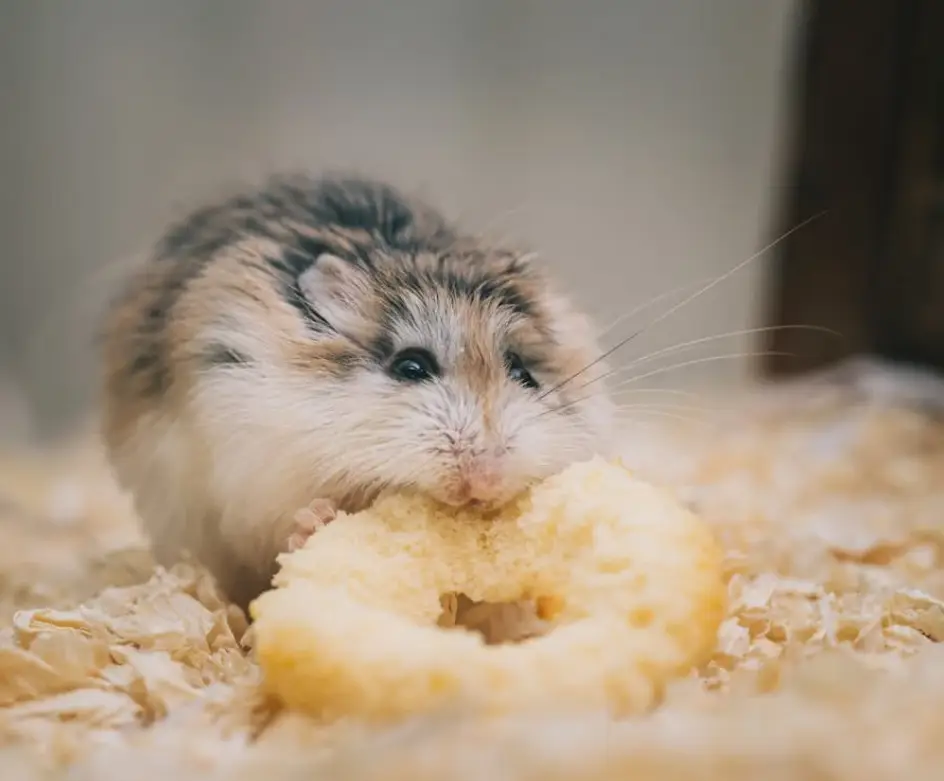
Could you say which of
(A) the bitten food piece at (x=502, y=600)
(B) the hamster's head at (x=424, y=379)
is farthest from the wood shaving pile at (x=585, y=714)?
(B) the hamster's head at (x=424, y=379)

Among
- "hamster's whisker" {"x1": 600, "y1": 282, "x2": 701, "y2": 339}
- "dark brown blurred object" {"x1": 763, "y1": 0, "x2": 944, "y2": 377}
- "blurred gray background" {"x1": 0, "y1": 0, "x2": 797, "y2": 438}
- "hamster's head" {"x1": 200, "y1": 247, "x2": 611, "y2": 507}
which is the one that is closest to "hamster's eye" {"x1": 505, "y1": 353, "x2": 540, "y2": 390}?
"hamster's head" {"x1": 200, "y1": 247, "x2": 611, "y2": 507}

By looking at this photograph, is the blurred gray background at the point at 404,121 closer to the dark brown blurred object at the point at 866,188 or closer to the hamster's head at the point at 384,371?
the hamster's head at the point at 384,371

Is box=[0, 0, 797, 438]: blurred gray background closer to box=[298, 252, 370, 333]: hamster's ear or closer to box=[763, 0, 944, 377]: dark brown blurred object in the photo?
box=[298, 252, 370, 333]: hamster's ear

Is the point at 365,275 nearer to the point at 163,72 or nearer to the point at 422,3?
the point at 422,3

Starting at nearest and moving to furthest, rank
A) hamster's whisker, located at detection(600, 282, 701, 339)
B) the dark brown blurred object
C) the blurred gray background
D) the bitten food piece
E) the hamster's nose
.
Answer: the bitten food piece < the hamster's nose < hamster's whisker, located at detection(600, 282, 701, 339) < the blurred gray background < the dark brown blurred object

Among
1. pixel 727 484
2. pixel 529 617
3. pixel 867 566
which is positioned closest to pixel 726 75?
pixel 727 484

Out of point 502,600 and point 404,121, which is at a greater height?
point 404,121

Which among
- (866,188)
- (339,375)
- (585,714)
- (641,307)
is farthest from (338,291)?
(866,188)

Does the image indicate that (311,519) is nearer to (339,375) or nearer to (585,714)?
(339,375)
